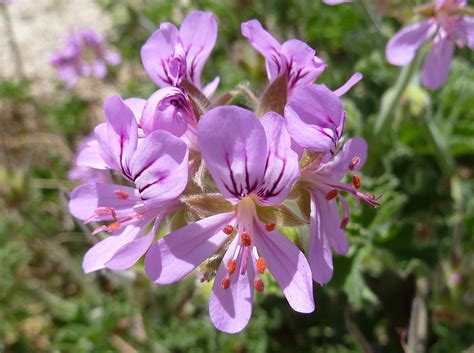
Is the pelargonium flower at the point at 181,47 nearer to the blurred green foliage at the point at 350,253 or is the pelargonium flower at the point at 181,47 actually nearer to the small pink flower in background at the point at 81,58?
the blurred green foliage at the point at 350,253

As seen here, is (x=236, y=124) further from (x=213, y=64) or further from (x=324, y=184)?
(x=213, y=64)

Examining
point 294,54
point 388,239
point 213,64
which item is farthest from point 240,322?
point 213,64

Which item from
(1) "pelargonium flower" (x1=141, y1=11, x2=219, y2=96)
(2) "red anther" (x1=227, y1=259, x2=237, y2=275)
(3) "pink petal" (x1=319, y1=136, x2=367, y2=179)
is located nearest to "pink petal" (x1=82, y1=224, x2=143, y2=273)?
(2) "red anther" (x1=227, y1=259, x2=237, y2=275)

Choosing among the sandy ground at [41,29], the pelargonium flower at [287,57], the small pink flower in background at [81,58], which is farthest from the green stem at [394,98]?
the sandy ground at [41,29]

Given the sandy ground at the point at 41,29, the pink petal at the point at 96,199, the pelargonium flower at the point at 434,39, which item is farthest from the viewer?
the sandy ground at the point at 41,29

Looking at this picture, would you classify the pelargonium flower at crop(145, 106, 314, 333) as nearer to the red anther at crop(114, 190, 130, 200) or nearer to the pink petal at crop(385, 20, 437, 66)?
the red anther at crop(114, 190, 130, 200)

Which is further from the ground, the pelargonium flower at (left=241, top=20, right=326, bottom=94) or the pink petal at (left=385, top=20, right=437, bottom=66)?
the pelargonium flower at (left=241, top=20, right=326, bottom=94)

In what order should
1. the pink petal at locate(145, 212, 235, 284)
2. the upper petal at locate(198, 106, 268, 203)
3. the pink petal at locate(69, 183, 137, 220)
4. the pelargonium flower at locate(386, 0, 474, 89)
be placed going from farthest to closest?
1. the pelargonium flower at locate(386, 0, 474, 89)
2. the pink petal at locate(69, 183, 137, 220)
3. the pink petal at locate(145, 212, 235, 284)
4. the upper petal at locate(198, 106, 268, 203)
